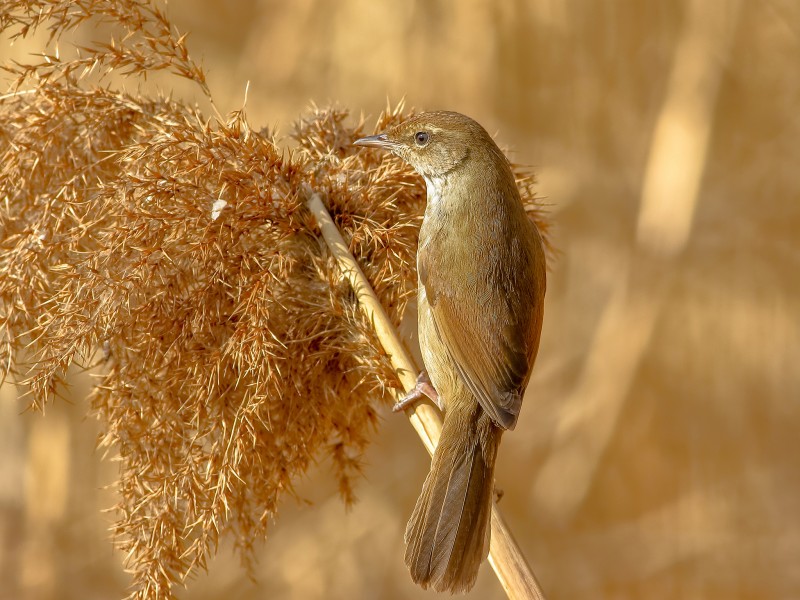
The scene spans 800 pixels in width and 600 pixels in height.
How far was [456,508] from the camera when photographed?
1204 millimetres

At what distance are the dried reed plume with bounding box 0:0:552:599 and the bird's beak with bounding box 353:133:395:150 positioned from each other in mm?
35

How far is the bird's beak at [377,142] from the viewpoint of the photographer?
4.62 ft

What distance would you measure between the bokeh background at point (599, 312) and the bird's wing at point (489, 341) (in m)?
1.29

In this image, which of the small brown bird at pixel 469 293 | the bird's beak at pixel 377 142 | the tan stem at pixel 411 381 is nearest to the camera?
the tan stem at pixel 411 381

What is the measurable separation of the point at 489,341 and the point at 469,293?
3.3 inches

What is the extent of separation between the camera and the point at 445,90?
2.69 meters

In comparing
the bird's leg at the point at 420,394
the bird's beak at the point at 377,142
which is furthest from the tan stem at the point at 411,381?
the bird's beak at the point at 377,142

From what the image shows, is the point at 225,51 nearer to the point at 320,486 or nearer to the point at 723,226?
the point at 320,486

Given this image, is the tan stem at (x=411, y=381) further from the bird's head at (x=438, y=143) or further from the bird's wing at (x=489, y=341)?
the bird's head at (x=438, y=143)

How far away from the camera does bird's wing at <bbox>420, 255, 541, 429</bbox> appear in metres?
1.35

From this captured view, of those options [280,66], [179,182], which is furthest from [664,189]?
[179,182]

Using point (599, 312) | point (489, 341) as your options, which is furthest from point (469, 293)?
point (599, 312)

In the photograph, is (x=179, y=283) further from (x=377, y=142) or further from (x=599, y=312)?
(x=599, y=312)

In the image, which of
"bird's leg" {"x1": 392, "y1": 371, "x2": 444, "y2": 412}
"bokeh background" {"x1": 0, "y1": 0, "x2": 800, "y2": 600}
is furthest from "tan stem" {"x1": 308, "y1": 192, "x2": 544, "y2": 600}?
"bokeh background" {"x1": 0, "y1": 0, "x2": 800, "y2": 600}
